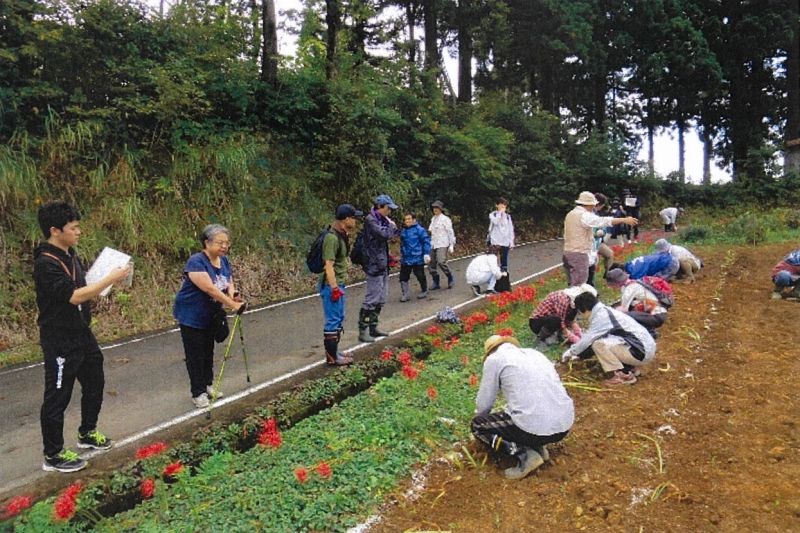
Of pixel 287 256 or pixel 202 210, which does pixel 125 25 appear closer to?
pixel 202 210

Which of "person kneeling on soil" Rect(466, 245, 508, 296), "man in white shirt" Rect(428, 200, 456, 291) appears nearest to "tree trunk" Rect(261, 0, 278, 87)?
"man in white shirt" Rect(428, 200, 456, 291)

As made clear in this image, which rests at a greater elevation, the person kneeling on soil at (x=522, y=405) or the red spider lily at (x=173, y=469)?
the person kneeling on soil at (x=522, y=405)

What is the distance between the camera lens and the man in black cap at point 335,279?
6613 millimetres

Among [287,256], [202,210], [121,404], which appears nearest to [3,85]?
[202,210]

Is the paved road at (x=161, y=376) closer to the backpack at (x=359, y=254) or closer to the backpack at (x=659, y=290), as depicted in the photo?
the backpack at (x=359, y=254)

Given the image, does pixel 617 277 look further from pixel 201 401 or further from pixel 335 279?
pixel 201 401

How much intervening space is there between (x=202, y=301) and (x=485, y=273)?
21.2ft

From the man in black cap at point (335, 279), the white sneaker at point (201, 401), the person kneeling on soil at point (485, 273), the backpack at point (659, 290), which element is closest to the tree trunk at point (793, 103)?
the person kneeling on soil at point (485, 273)

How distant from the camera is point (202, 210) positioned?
1189 cm

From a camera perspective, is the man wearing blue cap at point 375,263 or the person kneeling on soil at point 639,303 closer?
the person kneeling on soil at point 639,303

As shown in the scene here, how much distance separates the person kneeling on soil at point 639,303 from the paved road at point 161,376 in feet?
10.6

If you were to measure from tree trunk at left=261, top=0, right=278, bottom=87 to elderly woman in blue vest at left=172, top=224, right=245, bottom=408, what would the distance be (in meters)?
10.3

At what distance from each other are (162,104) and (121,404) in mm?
8114

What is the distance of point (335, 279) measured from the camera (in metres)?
6.68
